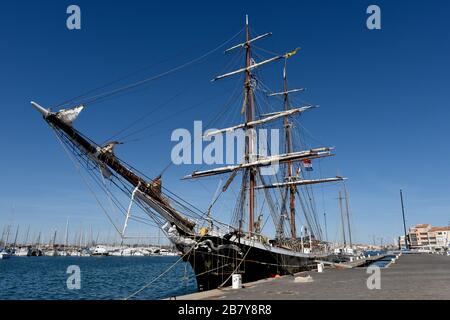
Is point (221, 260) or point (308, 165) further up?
point (308, 165)

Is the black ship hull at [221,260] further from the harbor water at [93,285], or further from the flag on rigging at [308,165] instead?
the flag on rigging at [308,165]

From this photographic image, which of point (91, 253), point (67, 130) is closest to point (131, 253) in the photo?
point (91, 253)

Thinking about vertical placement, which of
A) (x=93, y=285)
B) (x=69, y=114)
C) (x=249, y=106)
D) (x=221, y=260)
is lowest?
(x=93, y=285)

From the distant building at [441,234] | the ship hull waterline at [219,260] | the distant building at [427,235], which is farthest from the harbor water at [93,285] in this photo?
the distant building at [427,235]

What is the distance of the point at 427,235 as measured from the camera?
527ft

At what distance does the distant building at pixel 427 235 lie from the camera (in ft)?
483

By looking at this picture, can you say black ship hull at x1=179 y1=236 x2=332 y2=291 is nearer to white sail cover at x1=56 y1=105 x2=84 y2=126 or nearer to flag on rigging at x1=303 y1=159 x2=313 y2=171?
white sail cover at x1=56 y1=105 x2=84 y2=126

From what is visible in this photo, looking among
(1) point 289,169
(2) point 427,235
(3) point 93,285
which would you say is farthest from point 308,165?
(2) point 427,235

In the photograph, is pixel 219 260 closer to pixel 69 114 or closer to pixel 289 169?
pixel 69 114

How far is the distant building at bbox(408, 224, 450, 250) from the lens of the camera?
147 metres
